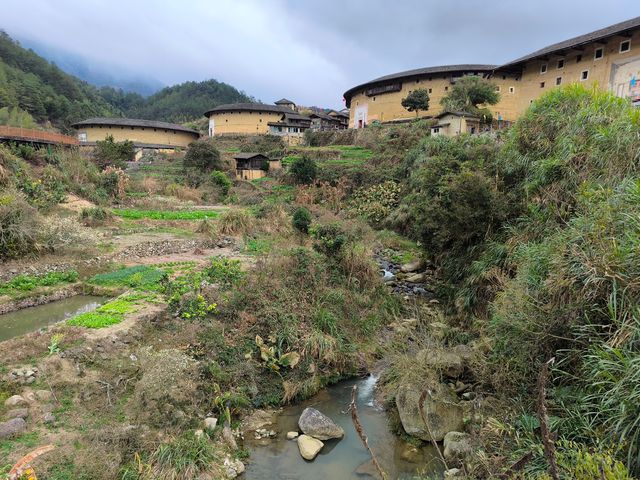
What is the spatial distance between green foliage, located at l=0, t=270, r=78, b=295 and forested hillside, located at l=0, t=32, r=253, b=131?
4350 centimetres


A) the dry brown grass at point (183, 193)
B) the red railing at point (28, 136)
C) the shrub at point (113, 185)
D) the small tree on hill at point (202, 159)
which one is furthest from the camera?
the small tree on hill at point (202, 159)

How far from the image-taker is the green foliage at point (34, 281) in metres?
9.53

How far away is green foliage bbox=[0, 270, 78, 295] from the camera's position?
9530 millimetres

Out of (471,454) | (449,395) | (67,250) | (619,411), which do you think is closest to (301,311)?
(449,395)

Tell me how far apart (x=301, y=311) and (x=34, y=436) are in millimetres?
5646

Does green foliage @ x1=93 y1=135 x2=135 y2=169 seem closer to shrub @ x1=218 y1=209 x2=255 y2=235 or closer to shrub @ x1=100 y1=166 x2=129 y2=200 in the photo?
shrub @ x1=100 y1=166 x2=129 y2=200

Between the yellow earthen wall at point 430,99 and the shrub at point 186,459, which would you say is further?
the yellow earthen wall at point 430,99

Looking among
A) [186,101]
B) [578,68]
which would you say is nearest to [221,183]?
[578,68]

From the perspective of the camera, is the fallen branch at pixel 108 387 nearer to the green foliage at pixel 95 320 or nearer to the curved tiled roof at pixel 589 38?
the green foliage at pixel 95 320

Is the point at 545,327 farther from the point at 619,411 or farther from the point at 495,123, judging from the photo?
the point at 495,123

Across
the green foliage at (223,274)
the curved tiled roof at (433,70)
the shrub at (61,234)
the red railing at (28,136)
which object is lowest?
the green foliage at (223,274)

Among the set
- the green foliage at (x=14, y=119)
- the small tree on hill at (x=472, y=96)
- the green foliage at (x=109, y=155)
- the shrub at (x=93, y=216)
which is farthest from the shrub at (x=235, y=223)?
the green foliage at (x=14, y=119)

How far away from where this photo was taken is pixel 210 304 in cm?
894

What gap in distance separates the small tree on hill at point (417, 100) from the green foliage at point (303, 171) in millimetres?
16187
